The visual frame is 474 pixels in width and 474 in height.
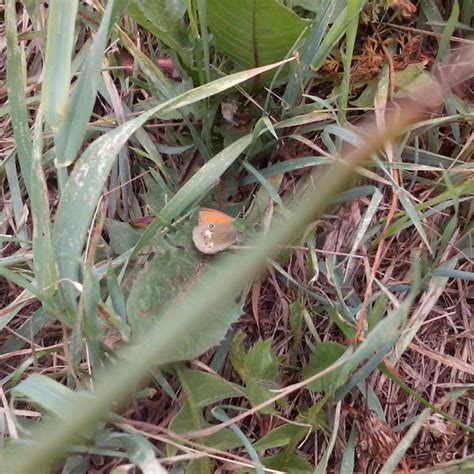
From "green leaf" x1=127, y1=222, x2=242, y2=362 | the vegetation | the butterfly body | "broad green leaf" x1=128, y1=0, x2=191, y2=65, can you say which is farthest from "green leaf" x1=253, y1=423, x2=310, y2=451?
"broad green leaf" x1=128, y1=0, x2=191, y2=65

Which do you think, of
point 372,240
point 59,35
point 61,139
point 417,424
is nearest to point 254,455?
point 417,424

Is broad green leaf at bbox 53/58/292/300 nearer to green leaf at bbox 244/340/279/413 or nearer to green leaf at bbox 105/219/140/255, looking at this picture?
green leaf at bbox 105/219/140/255

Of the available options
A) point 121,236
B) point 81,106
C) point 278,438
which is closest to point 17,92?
point 81,106

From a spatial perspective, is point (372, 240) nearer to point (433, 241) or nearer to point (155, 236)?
point (433, 241)

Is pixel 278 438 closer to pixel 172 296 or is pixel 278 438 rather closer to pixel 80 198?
pixel 172 296

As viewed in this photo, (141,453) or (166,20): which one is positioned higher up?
(166,20)

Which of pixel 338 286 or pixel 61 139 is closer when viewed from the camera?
pixel 61 139

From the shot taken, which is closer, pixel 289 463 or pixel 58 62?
pixel 58 62
